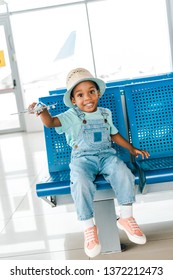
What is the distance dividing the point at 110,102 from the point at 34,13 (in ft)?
23.6

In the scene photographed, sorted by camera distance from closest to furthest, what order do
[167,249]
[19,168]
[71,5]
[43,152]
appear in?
[167,249] → [19,168] → [43,152] → [71,5]

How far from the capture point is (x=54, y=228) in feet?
10.7

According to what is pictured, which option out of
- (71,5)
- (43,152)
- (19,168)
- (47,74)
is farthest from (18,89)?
(19,168)

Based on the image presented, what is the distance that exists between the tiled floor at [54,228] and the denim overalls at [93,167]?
410 mm

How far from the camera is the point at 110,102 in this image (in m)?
2.98

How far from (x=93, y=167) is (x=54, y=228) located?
893mm

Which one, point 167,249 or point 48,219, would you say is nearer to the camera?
point 167,249

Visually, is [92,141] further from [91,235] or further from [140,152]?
[91,235]

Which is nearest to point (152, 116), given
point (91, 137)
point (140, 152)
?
→ point (140, 152)

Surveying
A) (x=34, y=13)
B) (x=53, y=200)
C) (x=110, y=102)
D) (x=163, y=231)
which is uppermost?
(x=34, y=13)

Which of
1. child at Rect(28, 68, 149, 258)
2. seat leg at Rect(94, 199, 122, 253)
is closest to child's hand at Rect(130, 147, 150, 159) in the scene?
child at Rect(28, 68, 149, 258)

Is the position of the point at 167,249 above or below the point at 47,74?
below

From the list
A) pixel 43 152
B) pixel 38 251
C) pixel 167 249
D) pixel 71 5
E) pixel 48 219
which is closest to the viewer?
pixel 167 249

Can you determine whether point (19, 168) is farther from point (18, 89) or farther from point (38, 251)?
point (18, 89)
